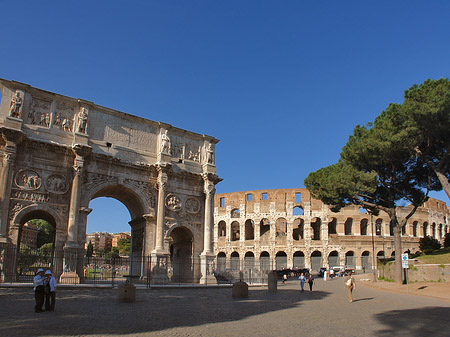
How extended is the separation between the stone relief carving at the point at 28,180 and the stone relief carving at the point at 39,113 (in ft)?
8.10

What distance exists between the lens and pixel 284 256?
47.3 metres

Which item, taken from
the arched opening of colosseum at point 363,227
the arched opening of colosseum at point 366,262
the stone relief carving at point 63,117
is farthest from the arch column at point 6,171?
the arched opening of colosseum at point 363,227

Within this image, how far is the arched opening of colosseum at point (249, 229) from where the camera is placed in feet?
163

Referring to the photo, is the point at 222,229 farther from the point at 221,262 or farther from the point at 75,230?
the point at 75,230

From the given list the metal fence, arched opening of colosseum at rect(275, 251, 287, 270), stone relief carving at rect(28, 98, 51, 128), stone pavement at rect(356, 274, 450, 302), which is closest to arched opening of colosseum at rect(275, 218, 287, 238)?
arched opening of colosseum at rect(275, 251, 287, 270)

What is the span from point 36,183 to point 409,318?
1610cm

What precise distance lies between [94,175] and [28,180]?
10.0ft

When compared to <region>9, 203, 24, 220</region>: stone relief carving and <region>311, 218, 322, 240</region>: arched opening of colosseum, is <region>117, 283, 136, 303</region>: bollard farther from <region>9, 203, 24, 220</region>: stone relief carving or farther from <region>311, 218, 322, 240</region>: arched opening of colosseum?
<region>311, 218, 322, 240</region>: arched opening of colosseum

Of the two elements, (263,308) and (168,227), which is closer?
(263,308)

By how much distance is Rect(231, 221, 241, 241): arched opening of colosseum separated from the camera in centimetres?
5112

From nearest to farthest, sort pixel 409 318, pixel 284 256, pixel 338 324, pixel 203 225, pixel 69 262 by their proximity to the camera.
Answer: pixel 338 324 → pixel 409 318 → pixel 69 262 → pixel 203 225 → pixel 284 256

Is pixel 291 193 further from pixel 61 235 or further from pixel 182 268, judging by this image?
pixel 61 235

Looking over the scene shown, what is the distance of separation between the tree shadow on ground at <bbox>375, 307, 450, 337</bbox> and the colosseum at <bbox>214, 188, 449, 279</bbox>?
35126 millimetres

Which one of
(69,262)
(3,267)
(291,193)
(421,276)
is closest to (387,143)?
(421,276)
